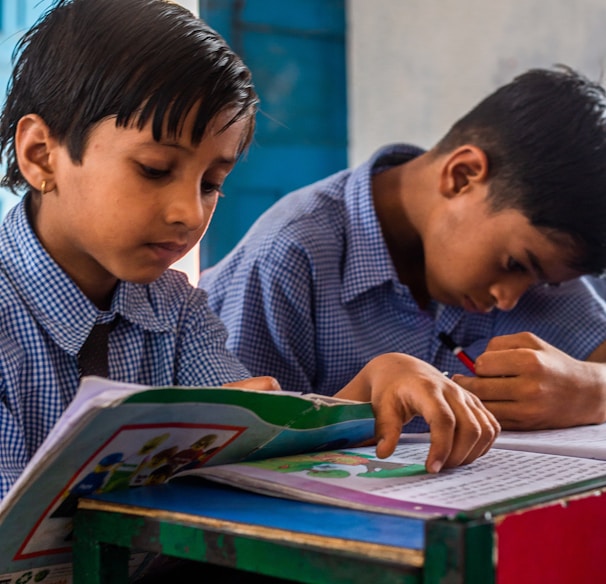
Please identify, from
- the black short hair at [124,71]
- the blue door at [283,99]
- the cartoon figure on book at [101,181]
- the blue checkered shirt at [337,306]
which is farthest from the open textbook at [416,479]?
the blue door at [283,99]

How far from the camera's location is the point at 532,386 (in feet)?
3.74

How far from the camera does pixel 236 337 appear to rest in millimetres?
1354

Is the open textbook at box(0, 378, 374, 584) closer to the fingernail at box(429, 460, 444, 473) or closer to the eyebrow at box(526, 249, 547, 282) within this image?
the fingernail at box(429, 460, 444, 473)

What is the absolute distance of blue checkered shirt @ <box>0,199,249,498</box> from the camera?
937 millimetres

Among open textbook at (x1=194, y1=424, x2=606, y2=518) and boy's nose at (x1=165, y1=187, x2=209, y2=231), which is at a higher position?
boy's nose at (x1=165, y1=187, x2=209, y2=231)

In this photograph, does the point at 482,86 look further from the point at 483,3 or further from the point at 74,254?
the point at 74,254

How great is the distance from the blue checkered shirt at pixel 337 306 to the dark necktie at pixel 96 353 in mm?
→ 331

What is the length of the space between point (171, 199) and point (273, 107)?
1.97m

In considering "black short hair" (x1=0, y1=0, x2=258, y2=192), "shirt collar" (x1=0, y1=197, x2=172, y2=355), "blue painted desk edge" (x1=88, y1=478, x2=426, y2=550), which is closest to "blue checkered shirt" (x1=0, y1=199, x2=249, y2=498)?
"shirt collar" (x1=0, y1=197, x2=172, y2=355)

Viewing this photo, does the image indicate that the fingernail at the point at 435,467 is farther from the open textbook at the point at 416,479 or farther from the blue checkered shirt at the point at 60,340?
the blue checkered shirt at the point at 60,340

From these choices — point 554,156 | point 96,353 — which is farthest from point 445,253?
point 96,353

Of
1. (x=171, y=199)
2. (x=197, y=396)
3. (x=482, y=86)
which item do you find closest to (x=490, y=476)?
(x=197, y=396)

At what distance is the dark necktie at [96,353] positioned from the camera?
1.01m

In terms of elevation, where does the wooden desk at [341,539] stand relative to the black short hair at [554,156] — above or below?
below
